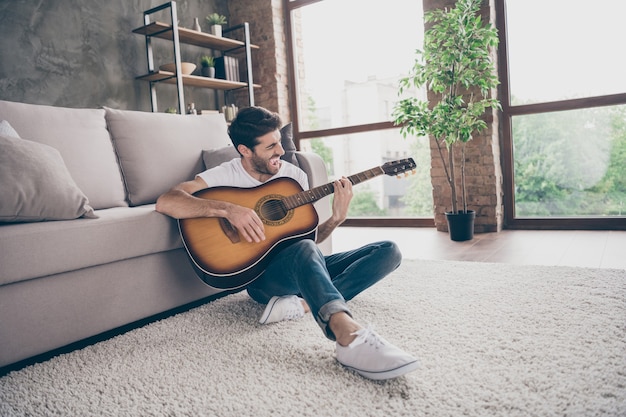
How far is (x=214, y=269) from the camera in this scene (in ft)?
5.12

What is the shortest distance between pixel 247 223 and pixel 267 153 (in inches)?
13.5

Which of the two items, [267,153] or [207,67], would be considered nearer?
[267,153]

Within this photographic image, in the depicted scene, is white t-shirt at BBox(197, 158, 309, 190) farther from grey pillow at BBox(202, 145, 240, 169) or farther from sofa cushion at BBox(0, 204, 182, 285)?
grey pillow at BBox(202, 145, 240, 169)

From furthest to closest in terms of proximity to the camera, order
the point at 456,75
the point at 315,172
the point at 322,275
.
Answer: the point at 456,75 → the point at 315,172 → the point at 322,275

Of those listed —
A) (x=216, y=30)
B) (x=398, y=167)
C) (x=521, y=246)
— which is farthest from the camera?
(x=216, y=30)

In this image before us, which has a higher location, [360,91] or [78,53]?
[78,53]

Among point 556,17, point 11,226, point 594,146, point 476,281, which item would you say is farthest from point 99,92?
point 594,146

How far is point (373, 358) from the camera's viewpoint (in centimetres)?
118

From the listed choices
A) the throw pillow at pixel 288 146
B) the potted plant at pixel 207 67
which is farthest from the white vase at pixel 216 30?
the throw pillow at pixel 288 146

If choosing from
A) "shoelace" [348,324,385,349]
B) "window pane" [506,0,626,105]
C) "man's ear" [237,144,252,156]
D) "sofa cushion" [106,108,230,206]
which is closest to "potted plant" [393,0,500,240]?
"window pane" [506,0,626,105]

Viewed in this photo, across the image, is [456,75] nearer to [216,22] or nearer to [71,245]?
[216,22]

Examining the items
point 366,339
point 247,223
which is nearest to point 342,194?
point 247,223

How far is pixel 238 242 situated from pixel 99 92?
2997 mm

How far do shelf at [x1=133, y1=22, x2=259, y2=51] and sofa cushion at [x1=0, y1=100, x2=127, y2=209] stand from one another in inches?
79.1
